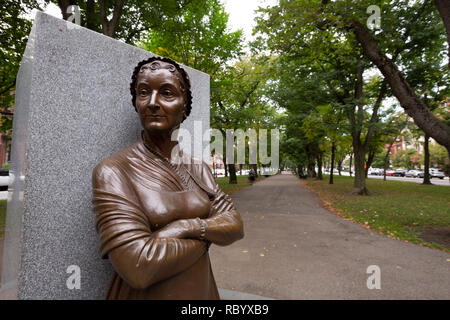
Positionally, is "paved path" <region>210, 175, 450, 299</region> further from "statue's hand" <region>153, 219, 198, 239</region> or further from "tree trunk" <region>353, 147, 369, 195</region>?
"tree trunk" <region>353, 147, 369, 195</region>

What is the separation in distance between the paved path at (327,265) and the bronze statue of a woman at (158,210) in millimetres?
2787

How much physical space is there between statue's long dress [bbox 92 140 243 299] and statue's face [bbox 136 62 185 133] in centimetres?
25

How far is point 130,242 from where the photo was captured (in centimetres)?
114

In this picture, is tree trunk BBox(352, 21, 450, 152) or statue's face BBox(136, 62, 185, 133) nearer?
statue's face BBox(136, 62, 185, 133)

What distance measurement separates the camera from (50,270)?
5.54 ft

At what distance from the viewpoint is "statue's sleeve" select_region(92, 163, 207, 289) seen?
1124mm

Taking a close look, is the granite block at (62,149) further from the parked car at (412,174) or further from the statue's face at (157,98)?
the parked car at (412,174)

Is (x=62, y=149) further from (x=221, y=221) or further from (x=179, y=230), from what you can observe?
(x=221, y=221)

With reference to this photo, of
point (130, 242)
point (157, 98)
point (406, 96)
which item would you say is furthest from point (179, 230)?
point (406, 96)

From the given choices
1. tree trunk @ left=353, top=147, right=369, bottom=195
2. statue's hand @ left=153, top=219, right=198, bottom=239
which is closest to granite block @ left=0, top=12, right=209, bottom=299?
statue's hand @ left=153, top=219, right=198, bottom=239

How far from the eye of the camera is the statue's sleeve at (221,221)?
144 centimetres

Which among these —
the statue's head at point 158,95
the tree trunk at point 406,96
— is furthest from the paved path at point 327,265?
the statue's head at point 158,95

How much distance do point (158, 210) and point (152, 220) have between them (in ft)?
0.21

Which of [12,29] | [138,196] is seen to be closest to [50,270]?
[138,196]
